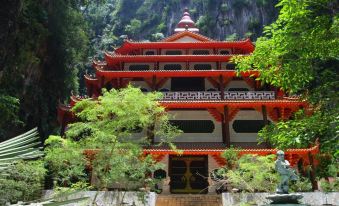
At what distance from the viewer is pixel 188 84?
23938 millimetres

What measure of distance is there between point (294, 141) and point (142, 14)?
58.8 m

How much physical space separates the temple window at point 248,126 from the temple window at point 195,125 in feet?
4.39

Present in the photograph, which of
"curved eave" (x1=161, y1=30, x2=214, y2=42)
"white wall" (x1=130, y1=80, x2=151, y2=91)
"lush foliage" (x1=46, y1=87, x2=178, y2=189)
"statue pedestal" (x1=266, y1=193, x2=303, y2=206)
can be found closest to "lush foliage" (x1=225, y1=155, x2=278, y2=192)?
"lush foliage" (x1=46, y1=87, x2=178, y2=189)

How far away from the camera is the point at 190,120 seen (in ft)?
A: 70.6

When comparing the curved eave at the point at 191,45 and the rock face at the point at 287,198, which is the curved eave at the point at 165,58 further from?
the rock face at the point at 287,198

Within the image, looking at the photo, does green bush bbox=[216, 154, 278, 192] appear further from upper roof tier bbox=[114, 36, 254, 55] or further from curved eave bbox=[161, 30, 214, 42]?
curved eave bbox=[161, 30, 214, 42]

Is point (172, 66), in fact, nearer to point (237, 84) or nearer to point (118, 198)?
point (237, 84)

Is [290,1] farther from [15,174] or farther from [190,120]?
[190,120]

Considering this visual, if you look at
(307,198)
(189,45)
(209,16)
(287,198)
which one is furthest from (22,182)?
(209,16)

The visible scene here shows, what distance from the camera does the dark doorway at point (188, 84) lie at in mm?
23766

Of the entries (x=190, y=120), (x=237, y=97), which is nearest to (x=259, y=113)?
(x=237, y=97)

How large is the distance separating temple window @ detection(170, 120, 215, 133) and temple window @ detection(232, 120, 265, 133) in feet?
4.39

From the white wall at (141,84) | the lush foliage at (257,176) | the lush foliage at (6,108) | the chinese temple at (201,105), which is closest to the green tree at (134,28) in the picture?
the chinese temple at (201,105)

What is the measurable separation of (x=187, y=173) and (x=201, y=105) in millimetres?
3710
